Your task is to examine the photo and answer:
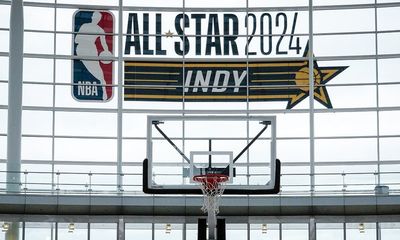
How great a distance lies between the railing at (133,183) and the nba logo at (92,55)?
3.33 m

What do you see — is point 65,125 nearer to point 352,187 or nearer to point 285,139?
point 285,139

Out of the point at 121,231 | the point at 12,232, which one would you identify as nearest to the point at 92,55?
the point at 121,231

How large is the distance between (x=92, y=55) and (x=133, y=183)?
5.12 meters

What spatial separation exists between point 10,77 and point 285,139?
33.2 ft

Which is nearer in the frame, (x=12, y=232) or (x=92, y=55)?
(x=12, y=232)

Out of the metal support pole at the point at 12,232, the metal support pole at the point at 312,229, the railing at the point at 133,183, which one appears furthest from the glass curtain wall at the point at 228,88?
the metal support pole at the point at 12,232

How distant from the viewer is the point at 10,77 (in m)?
34.2

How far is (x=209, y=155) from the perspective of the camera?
2644 cm

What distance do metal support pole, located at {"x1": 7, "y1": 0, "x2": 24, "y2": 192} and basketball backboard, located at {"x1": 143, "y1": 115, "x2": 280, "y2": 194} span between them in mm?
5086

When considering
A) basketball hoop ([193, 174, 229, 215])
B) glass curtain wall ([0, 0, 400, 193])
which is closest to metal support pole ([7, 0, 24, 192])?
glass curtain wall ([0, 0, 400, 193])

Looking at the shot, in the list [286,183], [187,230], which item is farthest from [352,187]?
[187,230]

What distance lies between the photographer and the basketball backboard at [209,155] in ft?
84.5

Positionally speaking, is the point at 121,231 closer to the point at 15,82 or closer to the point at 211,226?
the point at 15,82

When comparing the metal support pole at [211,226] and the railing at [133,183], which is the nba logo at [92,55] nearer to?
the railing at [133,183]
